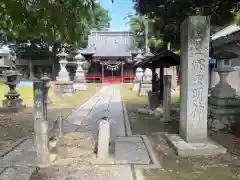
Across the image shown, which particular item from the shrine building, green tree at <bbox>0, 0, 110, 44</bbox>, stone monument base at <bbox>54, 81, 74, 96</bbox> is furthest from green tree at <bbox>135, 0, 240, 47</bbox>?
the shrine building

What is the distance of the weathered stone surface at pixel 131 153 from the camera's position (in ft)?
17.7

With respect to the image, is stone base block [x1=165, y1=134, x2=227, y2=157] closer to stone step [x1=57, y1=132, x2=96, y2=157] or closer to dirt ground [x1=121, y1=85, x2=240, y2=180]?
dirt ground [x1=121, y1=85, x2=240, y2=180]

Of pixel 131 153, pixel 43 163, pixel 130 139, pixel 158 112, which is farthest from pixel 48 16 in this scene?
pixel 158 112

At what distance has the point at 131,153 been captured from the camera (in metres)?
5.90

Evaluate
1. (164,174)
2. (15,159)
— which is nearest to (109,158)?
(164,174)

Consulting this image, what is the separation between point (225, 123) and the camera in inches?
331

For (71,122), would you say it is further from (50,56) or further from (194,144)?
(50,56)

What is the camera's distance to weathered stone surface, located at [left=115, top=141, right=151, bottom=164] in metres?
5.41

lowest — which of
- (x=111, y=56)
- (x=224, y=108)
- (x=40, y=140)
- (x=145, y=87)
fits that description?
(x=40, y=140)

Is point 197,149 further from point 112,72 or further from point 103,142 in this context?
point 112,72

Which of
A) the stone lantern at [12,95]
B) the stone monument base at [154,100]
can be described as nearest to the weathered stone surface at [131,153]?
the stone monument base at [154,100]

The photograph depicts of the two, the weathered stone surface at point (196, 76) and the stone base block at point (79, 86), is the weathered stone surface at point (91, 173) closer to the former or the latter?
the weathered stone surface at point (196, 76)

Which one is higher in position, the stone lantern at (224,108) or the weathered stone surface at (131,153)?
the stone lantern at (224,108)

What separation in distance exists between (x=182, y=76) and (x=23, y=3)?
456cm
